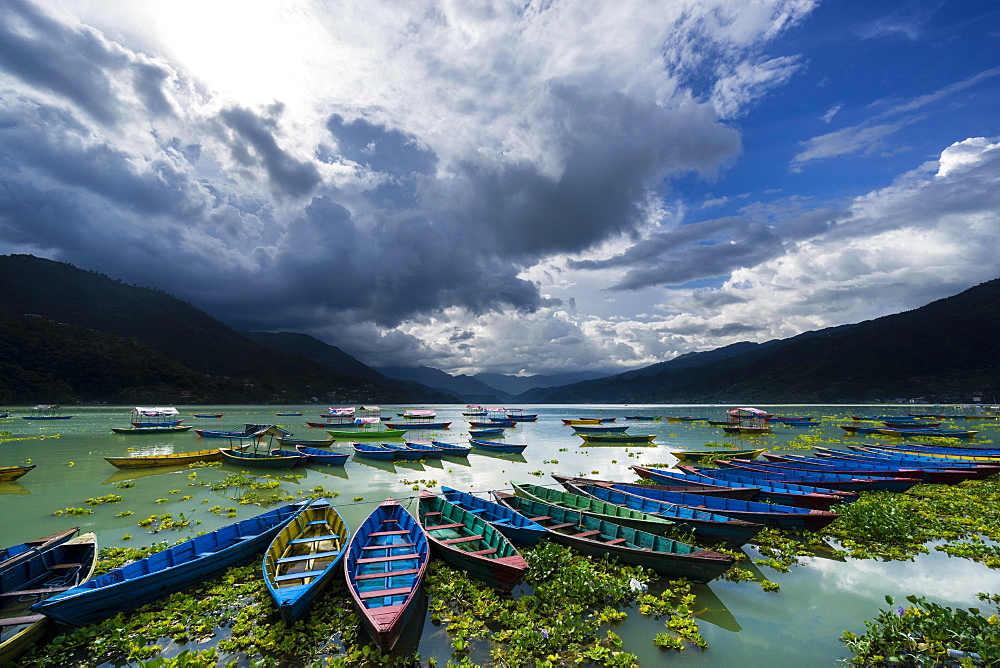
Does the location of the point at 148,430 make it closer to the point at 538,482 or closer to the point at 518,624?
the point at 538,482

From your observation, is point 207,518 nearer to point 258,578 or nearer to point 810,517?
point 258,578

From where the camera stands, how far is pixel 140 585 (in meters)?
10.8

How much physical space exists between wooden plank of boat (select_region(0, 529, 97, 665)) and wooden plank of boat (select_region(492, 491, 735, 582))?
13.1 meters

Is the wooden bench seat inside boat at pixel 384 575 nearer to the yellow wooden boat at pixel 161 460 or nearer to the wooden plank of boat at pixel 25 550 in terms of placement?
the wooden plank of boat at pixel 25 550

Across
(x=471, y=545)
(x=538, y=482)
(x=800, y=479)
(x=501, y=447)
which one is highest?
(x=471, y=545)

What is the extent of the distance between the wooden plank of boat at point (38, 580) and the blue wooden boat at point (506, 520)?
11.2 metres

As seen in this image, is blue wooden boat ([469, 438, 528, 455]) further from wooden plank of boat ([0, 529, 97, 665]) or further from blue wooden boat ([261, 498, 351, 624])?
wooden plank of boat ([0, 529, 97, 665])

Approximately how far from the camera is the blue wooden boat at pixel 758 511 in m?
16.0

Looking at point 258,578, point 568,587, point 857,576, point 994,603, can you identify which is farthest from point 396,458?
point 994,603

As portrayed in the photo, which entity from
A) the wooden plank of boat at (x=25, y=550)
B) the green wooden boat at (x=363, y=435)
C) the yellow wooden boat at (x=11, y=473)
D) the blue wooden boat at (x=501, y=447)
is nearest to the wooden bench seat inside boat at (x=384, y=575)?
the wooden plank of boat at (x=25, y=550)

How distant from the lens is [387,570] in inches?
492

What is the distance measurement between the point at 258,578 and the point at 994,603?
68.5 feet

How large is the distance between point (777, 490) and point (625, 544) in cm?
1109

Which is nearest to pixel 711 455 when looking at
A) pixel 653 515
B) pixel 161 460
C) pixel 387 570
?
pixel 653 515
